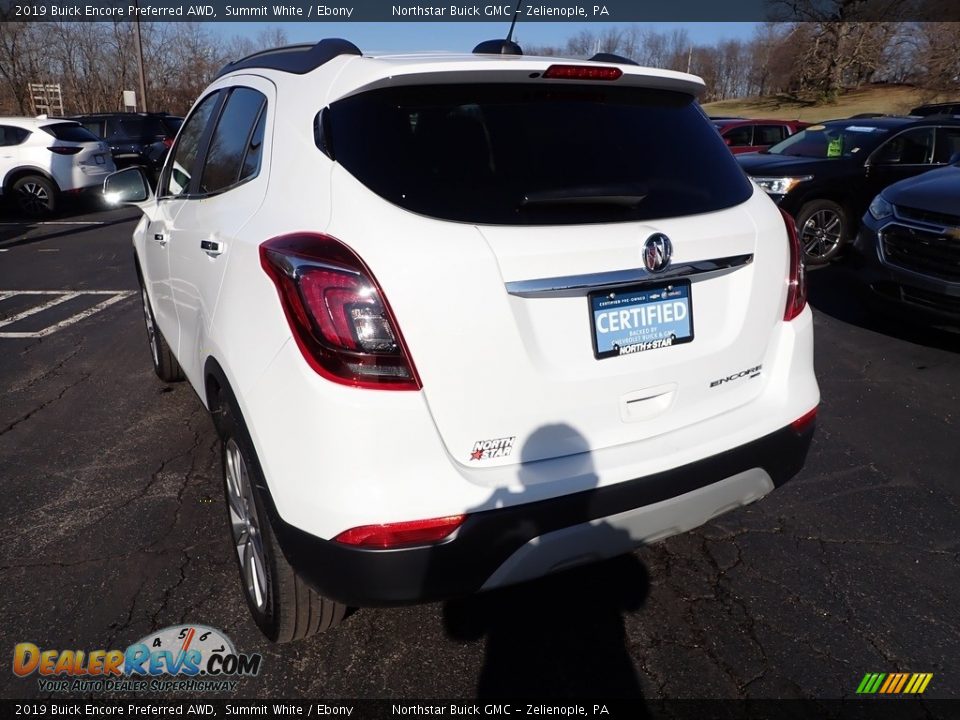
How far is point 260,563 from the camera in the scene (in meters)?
2.31

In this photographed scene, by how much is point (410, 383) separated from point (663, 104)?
1.38 metres

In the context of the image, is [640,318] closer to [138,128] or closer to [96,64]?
[138,128]

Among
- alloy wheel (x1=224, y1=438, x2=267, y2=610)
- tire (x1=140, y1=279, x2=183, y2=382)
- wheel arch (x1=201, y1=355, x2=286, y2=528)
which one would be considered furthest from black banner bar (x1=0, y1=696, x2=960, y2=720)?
tire (x1=140, y1=279, x2=183, y2=382)

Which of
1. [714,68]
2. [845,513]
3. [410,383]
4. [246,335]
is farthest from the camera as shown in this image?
[714,68]

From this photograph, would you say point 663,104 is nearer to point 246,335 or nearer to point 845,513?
point 246,335

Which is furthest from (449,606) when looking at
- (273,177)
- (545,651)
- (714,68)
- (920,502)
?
(714,68)

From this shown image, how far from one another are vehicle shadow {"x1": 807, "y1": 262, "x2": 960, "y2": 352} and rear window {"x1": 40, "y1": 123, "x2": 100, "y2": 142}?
→ 41.1ft

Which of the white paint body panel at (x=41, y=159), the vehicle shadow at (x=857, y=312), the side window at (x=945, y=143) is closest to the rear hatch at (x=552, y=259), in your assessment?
the vehicle shadow at (x=857, y=312)

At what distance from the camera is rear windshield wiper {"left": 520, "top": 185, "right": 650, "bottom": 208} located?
193cm

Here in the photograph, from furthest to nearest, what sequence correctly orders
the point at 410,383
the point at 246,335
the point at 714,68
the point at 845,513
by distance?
the point at 714,68 → the point at 845,513 → the point at 246,335 → the point at 410,383

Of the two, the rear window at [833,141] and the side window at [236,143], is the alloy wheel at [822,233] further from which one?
the side window at [236,143]

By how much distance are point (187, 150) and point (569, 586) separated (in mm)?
2643

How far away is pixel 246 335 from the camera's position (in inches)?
81.0

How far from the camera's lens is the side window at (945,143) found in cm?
841
